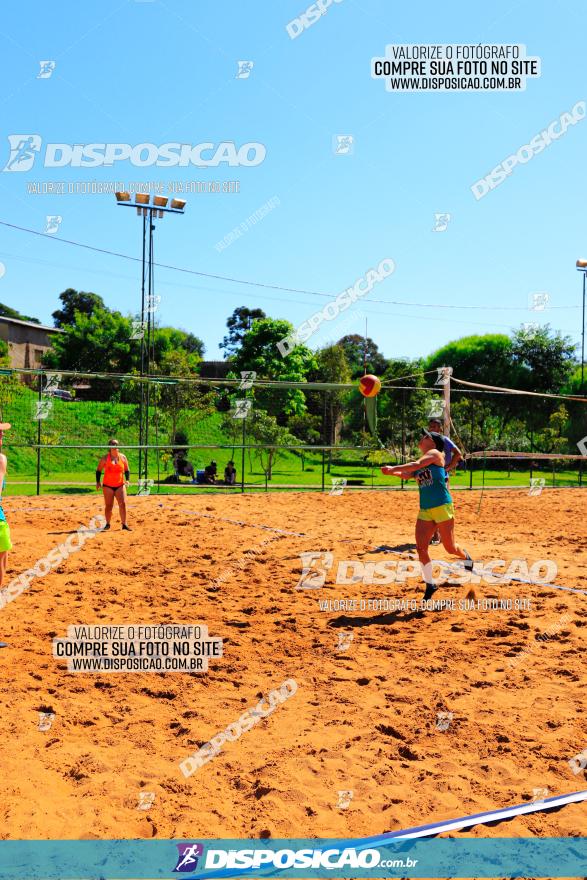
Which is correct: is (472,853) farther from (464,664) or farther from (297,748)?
(464,664)

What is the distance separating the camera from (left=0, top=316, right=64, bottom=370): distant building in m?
47.9

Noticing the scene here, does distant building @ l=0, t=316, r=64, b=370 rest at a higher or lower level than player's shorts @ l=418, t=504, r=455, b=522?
higher

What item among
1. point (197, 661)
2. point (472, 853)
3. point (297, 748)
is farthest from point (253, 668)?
point (472, 853)

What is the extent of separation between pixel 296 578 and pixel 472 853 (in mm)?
5276

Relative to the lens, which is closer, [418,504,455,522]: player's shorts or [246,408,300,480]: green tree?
[418,504,455,522]: player's shorts
